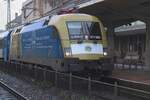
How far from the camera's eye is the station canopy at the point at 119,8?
30.8m

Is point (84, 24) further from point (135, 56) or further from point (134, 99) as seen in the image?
point (135, 56)

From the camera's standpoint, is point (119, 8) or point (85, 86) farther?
point (119, 8)

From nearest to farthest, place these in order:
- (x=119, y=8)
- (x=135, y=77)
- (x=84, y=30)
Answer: (x=84, y=30)
(x=135, y=77)
(x=119, y=8)

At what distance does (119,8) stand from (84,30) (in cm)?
1201

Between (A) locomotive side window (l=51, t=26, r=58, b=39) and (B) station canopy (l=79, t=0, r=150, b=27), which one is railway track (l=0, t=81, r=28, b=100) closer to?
(A) locomotive side window (l=51, t=26, r=58, b=39)

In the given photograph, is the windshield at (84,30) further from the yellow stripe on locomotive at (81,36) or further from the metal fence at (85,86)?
the metal fence at (85,86)

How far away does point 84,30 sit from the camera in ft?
71.8

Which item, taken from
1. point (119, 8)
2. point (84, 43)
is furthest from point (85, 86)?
point (119, 8)

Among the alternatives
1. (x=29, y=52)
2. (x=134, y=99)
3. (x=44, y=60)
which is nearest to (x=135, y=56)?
(x=29, y=52)

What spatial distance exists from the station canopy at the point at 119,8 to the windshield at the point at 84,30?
26.8 ft

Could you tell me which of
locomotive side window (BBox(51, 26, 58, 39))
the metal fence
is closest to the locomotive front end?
locomotive side window (BBox(51, 26, 58, 39))

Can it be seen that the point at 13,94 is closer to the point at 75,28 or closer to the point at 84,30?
the point at 75,28

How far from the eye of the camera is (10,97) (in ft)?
64.2

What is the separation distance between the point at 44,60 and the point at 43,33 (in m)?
1.38
